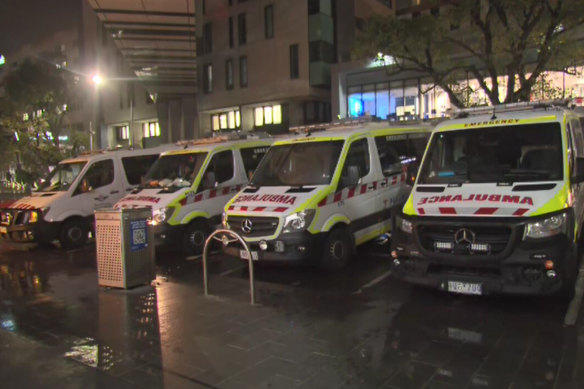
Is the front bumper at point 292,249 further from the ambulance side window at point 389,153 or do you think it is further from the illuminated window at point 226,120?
the illuminated window at point 226,120

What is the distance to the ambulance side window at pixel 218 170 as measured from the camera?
10.5 metres

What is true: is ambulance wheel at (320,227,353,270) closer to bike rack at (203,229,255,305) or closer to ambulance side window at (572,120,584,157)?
bike rack at (203,229,255,305)

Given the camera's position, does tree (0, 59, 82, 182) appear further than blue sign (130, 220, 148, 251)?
Yes

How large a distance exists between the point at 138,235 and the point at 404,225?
396cm

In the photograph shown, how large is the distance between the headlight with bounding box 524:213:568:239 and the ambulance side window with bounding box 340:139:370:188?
3412mm

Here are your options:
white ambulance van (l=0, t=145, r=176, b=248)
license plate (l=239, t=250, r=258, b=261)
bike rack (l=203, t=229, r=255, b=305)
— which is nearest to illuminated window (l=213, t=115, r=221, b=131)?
white ambulance van (l=0, t=145, r=176, b=248)

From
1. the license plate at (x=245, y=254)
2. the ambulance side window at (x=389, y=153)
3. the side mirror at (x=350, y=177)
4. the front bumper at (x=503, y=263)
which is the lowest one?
the license plate at (x=245, y=254)

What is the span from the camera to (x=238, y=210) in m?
8.15

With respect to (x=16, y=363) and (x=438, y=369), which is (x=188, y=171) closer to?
(x=16, y=363)

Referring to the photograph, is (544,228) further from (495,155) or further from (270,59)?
(270,59)

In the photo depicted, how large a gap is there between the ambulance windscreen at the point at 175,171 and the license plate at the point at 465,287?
621 cm

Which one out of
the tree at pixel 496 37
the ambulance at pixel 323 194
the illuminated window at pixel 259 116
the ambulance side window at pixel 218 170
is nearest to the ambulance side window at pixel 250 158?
the ambulance side window at pixel 218 170

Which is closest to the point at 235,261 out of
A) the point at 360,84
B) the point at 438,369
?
the point at 438,369

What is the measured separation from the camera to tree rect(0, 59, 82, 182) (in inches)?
1032
